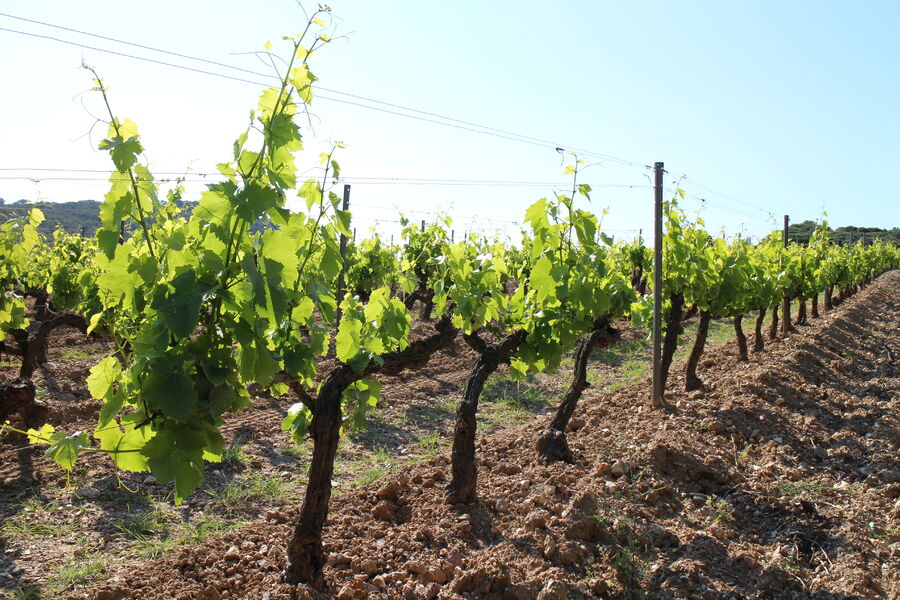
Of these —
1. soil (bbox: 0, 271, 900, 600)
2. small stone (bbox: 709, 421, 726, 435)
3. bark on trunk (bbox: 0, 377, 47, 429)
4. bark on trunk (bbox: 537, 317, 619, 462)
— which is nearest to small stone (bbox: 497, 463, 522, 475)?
soil (bbox: 0, 271, 900, 600)

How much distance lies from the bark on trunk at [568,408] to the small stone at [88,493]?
140 inches

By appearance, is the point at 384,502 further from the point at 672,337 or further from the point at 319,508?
the point at 672,337

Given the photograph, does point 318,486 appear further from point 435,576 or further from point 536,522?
point 536,522

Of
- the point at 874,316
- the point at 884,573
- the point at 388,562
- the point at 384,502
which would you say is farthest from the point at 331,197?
the point at 874,316

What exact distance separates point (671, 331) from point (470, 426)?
4254 millimetres

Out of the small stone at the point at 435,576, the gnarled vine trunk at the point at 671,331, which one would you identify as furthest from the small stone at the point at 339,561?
the gnarled vine trunk at the point at 671,331

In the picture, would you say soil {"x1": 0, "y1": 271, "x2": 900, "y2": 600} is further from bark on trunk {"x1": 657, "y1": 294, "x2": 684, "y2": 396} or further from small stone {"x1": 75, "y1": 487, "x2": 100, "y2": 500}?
bark on trunk {"x1": 657, "y1": 294, "x2": 684, "y2": 396}

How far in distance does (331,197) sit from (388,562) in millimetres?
2143

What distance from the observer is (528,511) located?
445 centimetres

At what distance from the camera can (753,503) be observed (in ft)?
15.4

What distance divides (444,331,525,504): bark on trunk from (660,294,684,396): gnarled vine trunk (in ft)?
11.4

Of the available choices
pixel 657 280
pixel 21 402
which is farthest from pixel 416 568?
pixel 657 280

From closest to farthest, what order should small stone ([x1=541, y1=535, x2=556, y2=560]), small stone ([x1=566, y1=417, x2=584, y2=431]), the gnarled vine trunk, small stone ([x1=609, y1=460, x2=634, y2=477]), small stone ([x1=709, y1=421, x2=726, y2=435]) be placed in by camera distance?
1. small stone ([x1=541, y1=535, x2=556, y2=560])
2. small stone ([x1=609, y1=460, x2=634, y2=477])
3. small stone ([x1=709, y1=421, x2=726, y2=435])
4. small stone ([x1=566, y1=417, x2=584, y2=431])
5. the gnarled vine trunk

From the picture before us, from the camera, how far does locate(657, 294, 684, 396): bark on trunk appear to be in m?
7.85
